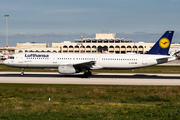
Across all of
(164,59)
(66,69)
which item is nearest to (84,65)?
(66,69)

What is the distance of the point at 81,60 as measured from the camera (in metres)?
41.5

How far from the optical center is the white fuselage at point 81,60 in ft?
134

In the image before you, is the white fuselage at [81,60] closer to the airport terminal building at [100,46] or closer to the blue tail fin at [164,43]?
the blue tail fin at [164,43]

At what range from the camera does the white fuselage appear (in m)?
40.9

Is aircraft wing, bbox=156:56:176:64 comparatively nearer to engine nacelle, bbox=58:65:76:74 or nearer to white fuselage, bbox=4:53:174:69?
white fuselage, bbox=4:53:174:69

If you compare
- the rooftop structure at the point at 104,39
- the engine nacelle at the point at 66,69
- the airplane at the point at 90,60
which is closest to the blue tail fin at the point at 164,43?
the airplane at the point at 90,60

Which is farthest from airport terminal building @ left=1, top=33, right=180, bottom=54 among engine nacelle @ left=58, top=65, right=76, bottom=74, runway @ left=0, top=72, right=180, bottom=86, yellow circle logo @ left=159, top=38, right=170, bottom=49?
runway @ left=0, top=72, right=180, bottom=86

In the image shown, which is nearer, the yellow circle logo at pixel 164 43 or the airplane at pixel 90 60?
the airplane at pixel 90 60

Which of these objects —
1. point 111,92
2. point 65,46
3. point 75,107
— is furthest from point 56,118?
point 65,46

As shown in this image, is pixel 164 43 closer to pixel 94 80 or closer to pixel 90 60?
pixel 90 60

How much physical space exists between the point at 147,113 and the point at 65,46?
482 ft

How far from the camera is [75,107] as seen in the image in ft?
58.7

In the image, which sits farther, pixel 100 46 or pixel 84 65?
pixel 100 46

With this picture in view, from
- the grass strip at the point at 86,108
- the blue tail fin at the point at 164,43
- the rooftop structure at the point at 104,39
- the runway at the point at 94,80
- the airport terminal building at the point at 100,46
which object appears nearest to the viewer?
the grass strip at the point at 86,108
